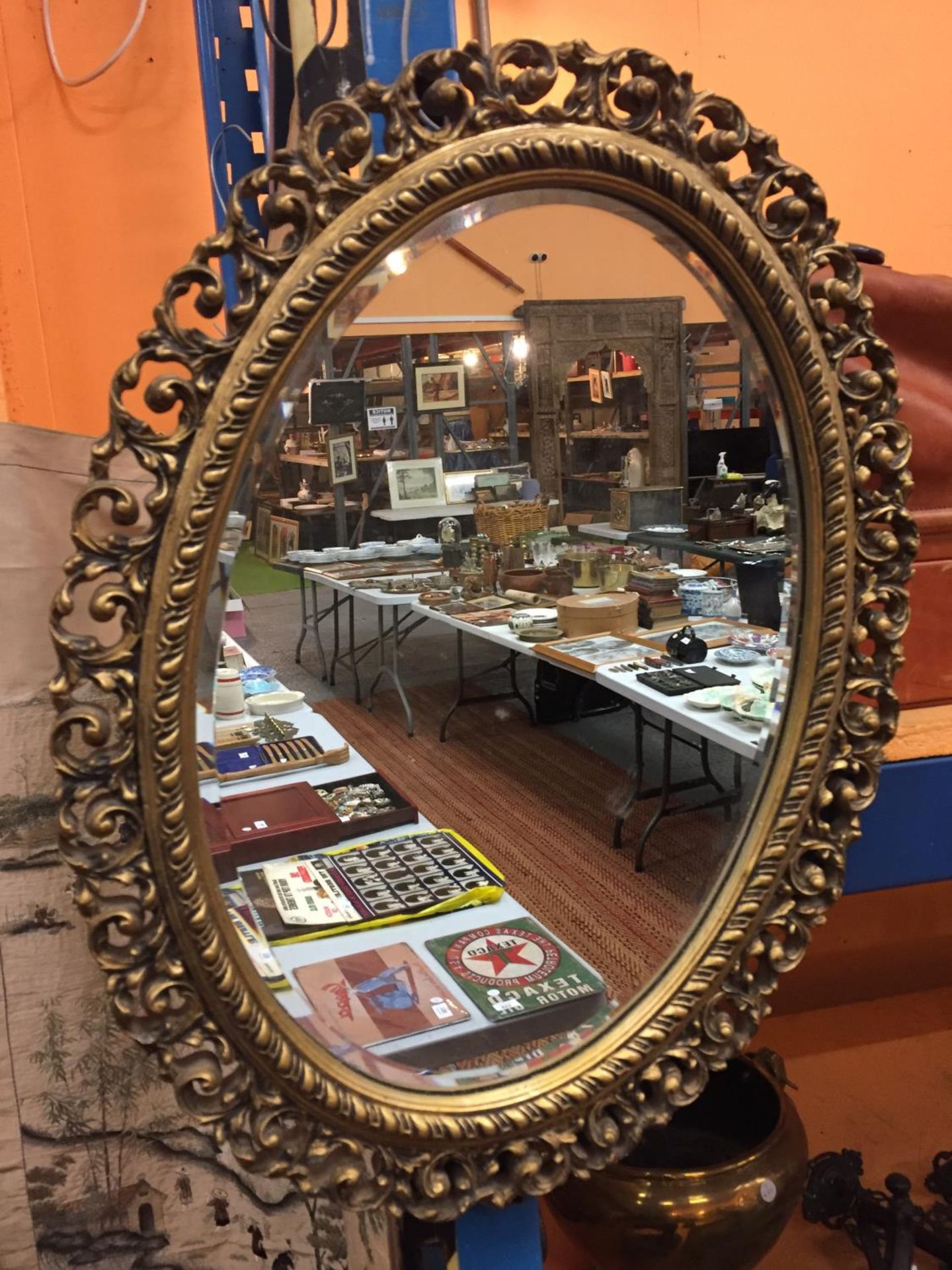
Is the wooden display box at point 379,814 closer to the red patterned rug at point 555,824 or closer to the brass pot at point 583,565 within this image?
the red patterned rug at point 555,824

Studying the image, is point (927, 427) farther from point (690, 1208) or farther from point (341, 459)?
point (690, 1208)

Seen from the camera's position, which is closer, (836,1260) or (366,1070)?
(366,1070)

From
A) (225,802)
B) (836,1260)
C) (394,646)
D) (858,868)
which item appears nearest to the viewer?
(225,802)

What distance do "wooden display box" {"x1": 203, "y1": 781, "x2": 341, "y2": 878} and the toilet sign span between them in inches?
10.0

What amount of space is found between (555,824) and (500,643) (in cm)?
15

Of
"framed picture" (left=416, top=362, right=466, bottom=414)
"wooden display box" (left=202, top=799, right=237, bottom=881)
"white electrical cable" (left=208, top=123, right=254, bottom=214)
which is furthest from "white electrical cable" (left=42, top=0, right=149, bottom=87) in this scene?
"wooden display box" (left=202, top=799, right=237, bottom=881)

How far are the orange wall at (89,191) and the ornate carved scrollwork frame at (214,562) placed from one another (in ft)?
1.46

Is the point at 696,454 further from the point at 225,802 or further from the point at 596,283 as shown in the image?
the point at 225,802

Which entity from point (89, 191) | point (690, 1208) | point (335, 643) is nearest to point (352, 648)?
point (335, 643)

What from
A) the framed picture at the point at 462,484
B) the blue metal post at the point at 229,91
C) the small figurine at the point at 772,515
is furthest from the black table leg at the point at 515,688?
the blue metal post at the point at 229,91

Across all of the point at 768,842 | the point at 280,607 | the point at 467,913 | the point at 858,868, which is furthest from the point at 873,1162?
the point at 280,607

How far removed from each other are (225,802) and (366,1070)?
20 cm

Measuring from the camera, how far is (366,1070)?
23.8 inches

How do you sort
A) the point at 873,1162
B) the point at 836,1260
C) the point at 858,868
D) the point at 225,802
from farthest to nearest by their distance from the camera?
the point at 873,1162
the point at 836,1260
the point at 858,868
the point at 225,802
